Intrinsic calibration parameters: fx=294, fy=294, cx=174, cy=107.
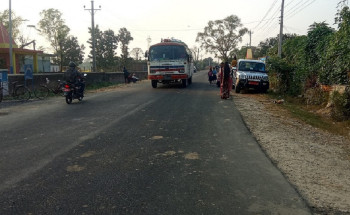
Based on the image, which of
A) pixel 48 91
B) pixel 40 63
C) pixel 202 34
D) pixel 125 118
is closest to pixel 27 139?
pixel 125 118

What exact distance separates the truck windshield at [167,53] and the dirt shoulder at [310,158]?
11.1m

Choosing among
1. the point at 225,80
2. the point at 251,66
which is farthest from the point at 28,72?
the point at 251,66

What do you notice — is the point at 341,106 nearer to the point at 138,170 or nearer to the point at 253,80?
the point at 253,80

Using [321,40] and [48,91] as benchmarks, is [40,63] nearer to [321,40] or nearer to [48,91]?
[48,91]

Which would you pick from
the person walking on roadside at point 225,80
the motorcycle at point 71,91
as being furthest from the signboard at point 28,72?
the person walking on roadside at point 225,80

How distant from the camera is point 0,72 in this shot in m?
14.0

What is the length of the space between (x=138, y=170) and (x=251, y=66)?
47.6 feet

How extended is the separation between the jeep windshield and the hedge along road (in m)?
10.2

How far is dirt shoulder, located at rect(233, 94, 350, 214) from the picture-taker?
3.76 meters

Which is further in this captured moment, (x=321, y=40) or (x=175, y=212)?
(x=321, y=40)

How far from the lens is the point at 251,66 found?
58.0ft

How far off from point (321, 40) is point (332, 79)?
353cm

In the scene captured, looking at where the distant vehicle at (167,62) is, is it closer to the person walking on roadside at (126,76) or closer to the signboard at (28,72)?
the signboard at (28,72)

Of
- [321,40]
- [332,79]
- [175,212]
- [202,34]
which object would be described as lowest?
[175,212]
